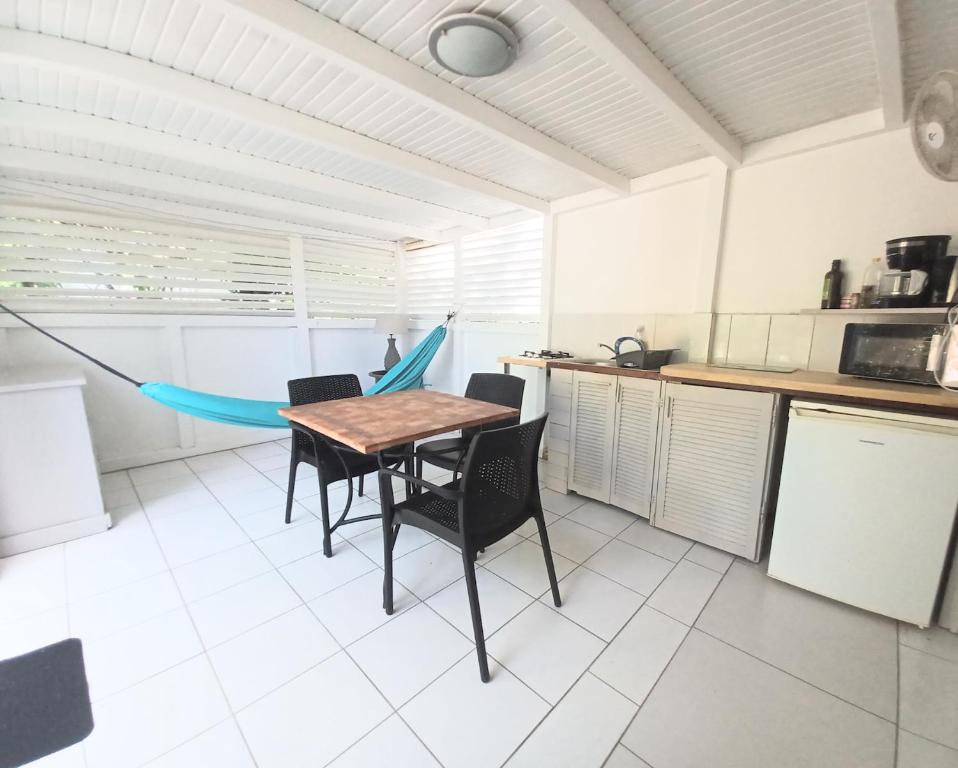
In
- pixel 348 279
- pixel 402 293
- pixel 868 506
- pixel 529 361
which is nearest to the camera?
pixel 868 506

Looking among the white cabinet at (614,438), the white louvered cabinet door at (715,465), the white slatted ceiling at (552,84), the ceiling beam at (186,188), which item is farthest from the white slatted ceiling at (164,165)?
the white louvered cabinet door at (715,465)

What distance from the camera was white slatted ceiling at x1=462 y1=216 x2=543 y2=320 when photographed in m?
3.49

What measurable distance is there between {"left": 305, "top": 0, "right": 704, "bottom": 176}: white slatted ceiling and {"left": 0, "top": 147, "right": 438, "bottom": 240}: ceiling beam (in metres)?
1.91

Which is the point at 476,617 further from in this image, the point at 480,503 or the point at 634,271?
the point at 634,271

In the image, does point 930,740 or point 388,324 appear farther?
point 388,324

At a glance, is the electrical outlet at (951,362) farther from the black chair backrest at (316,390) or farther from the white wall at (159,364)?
the white wall at (159,364)

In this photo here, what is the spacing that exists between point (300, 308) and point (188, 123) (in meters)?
2.09

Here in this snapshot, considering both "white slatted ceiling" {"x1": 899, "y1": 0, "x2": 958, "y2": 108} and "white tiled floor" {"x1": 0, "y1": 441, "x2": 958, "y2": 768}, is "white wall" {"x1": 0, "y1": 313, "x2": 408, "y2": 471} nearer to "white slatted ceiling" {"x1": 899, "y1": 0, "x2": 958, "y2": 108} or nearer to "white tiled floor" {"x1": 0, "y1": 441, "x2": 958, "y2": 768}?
"white tiled floor" {"x1": 0, "y1": 441, "x2": 958, "y2": 768}


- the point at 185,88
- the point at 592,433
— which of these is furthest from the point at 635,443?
the point at 185,88

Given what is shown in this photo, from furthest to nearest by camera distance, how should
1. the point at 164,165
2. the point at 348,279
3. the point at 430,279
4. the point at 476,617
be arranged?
the point at 430,279 → the point at 348,279 → the point at 164,165 → the point at 476,617

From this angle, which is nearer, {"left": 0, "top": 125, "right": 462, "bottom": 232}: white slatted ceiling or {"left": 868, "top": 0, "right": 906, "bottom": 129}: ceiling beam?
{"left": 868, "top": 0, "right": 906, "bottom": 129}: ceiling beam

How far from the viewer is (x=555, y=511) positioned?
2.51 metres

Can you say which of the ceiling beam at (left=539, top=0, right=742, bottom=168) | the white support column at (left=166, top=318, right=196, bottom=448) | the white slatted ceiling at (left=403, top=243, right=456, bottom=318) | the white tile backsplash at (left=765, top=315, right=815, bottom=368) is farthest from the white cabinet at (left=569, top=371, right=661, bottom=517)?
the white support column at (left=166, top=318, right=196, bottom=448)

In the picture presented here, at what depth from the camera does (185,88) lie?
158 centimetres
